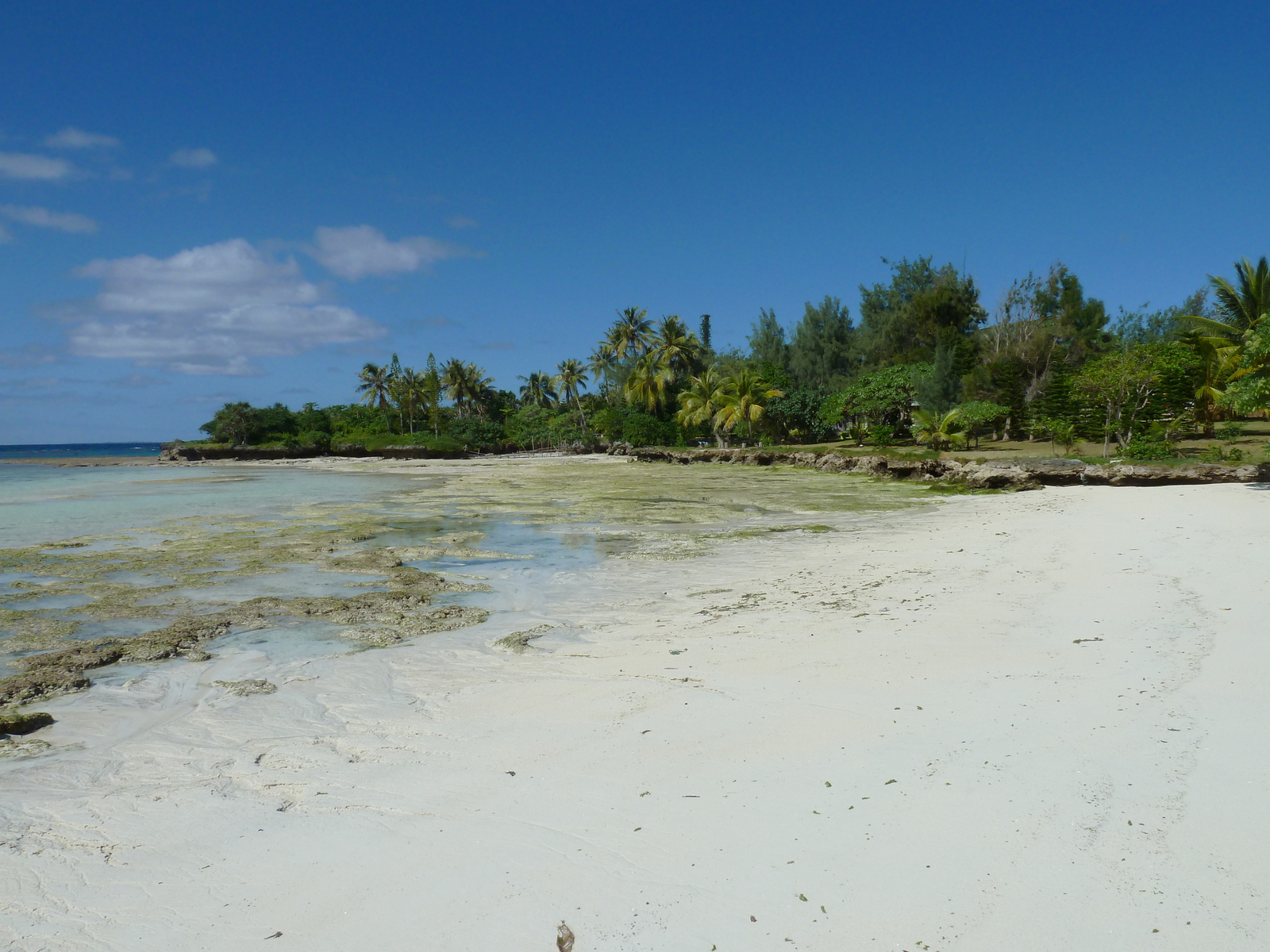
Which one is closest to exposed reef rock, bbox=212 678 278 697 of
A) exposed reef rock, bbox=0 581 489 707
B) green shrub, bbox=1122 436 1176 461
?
exposed reef rock, bbox=0 581 489 707

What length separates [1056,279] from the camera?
5716 centimetres

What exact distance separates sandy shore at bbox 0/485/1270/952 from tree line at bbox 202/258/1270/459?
13.4 meters

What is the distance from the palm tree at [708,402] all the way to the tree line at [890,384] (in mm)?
158

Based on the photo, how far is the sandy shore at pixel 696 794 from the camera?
8.22 ft

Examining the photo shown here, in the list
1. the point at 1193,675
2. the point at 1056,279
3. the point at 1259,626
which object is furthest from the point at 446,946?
the point at 1056,279

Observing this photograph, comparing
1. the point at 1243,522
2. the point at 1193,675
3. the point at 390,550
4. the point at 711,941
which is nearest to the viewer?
the point at 711,941

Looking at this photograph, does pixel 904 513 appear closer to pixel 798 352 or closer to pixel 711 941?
pixel 711 941

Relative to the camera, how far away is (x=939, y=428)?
32.7m

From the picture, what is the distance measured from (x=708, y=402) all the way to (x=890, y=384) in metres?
12.1

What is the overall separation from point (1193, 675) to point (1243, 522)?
7169 millimetres

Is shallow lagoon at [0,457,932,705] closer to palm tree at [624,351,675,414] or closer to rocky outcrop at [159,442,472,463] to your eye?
palm tree at [624,351,675,414]

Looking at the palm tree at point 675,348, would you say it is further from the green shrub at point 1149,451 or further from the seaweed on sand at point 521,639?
the seaweed on sand at point 521,639

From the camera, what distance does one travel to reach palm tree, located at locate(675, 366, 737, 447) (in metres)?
45.2

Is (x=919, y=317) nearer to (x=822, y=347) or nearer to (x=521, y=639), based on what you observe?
(x=822, y=347)
